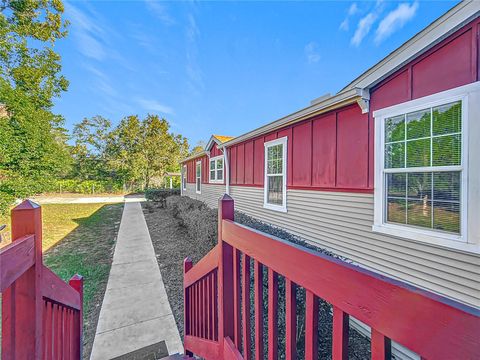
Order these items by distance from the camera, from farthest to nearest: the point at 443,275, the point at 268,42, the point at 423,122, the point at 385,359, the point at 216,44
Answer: the point at 216,44
the point at 268,42
the point at 423,122
the point at 443,275
the point at 385,359

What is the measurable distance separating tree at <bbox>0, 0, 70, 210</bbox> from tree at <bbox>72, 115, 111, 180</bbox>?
54.1ft

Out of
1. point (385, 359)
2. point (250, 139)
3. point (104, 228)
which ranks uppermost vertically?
point (250, 139)

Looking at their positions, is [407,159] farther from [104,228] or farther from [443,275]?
[104,228]

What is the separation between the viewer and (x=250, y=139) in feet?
22.7

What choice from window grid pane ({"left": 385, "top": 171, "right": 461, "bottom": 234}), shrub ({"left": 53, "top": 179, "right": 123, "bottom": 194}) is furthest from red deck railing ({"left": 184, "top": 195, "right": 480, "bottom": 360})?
shrub ({"left": 53, "top": 179, "right": 123, "bottom": 194})

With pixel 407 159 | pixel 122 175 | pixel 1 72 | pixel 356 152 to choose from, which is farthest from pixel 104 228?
pixel 122 175

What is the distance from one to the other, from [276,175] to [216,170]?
4759 millimetres

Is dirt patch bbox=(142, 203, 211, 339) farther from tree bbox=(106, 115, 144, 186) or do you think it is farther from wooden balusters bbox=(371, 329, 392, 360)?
tree bbox=(106, 115, 144, 186)

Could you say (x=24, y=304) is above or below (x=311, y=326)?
below

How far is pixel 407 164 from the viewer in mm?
2889

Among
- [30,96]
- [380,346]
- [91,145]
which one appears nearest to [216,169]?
[30,96]

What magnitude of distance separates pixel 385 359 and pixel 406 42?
11.8ft

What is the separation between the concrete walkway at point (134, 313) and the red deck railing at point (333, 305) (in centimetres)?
172

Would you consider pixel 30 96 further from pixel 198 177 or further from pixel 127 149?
pixel 127 149
